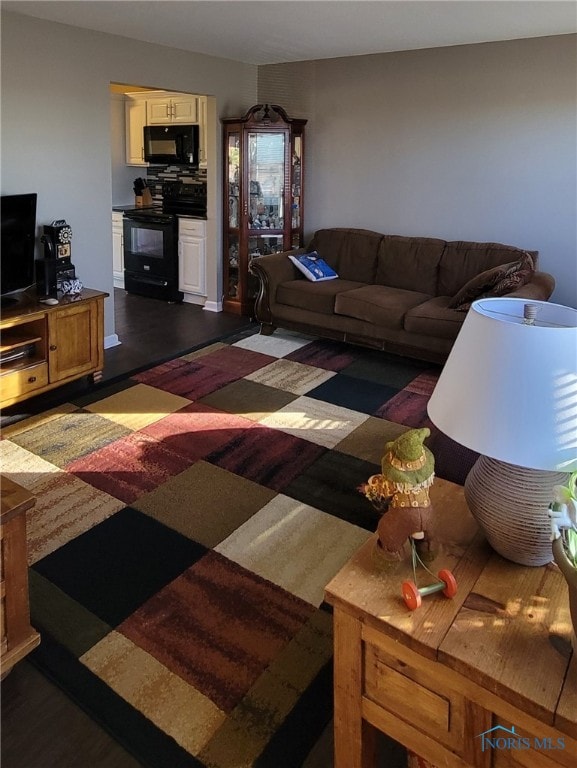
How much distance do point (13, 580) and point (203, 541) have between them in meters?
0.87

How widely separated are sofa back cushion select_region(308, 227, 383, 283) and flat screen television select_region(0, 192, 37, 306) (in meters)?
2.59

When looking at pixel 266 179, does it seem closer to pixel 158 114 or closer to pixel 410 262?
pixel 410 262

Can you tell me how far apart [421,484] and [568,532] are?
0.30 metres

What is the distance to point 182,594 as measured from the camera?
232 cm

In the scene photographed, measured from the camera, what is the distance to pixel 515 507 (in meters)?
1.31

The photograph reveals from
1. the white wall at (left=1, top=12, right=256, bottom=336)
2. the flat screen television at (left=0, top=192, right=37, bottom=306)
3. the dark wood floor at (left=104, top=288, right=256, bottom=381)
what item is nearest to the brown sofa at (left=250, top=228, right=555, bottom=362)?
the dark wood floor at (left=104, top=288, right=256, bottom=381)

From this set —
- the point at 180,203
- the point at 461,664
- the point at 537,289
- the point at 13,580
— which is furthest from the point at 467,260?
the point at 461,664

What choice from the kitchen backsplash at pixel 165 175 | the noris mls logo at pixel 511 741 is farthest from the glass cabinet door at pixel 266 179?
the noris mls logo at pixel 511 741

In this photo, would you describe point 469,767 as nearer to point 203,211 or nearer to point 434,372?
point 434,372

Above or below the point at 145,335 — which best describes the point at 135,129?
above

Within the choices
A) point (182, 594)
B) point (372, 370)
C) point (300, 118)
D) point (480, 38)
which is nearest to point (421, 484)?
point (182, 594)

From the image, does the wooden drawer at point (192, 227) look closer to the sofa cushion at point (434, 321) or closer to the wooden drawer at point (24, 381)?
the sofa cushion at point (434, 321)

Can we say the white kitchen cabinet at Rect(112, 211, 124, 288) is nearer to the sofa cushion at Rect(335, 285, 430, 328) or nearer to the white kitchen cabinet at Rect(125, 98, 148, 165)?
the white kitchen cabinet at Rect(125, 98, 148, 165)

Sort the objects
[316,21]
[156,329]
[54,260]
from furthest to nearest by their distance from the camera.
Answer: [156,329]
[54,260]
[316,21]
